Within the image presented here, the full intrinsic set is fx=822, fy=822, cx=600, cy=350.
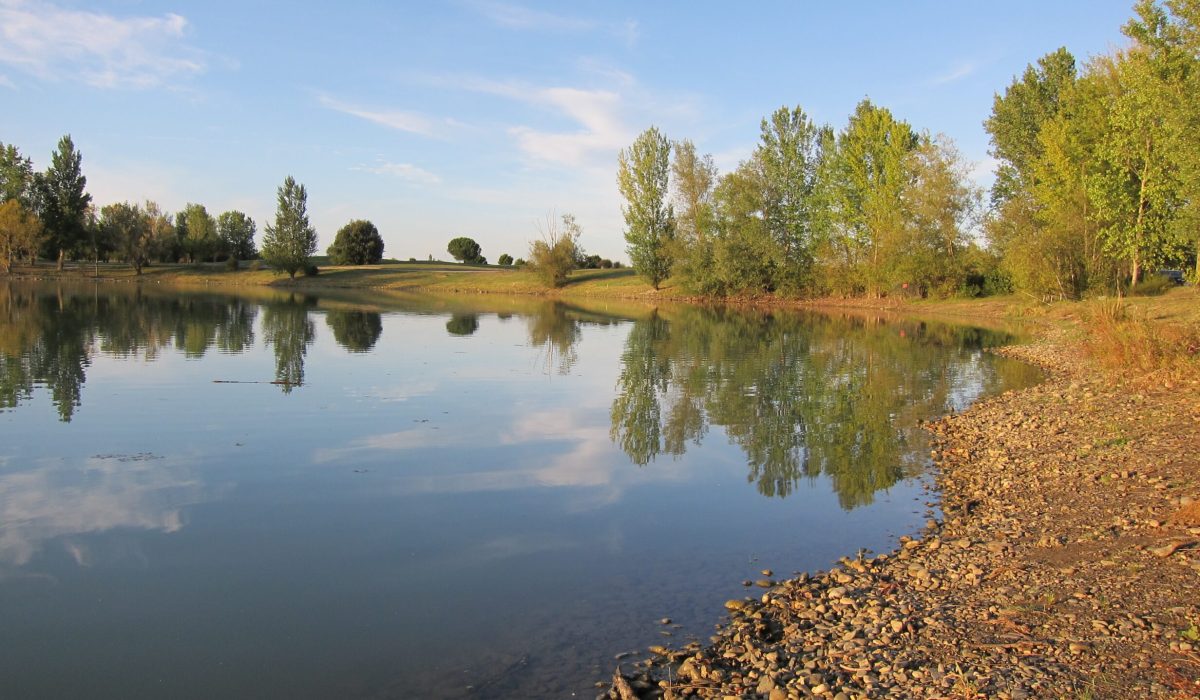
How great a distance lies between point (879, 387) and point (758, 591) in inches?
565

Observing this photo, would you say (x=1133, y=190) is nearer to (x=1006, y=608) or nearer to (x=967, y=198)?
(x=967, y=198)

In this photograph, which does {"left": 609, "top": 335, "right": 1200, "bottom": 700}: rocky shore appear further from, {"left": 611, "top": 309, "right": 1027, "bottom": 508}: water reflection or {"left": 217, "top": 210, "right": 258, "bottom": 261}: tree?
{"left": 217, "top": 210, "right": 258, "bottom": 261}: tree

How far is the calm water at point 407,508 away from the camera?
258 inches

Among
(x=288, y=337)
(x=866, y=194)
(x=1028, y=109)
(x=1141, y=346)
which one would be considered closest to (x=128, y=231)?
(x=288, y=337)

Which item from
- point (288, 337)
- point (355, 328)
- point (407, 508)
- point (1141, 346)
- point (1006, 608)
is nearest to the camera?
point (1006, 608)

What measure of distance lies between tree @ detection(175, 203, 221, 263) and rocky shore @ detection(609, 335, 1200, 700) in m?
98.5

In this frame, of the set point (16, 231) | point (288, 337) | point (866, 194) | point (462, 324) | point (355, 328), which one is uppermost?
point (866, 194)

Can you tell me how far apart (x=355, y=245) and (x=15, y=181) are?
1300 inches

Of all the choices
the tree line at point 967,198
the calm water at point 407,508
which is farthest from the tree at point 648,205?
the calm water at point 407,508

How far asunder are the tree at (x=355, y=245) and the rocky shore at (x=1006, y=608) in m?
93.5

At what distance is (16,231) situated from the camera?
7438 centimetres

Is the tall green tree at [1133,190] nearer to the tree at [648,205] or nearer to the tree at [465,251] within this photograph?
the tree at [648,205]

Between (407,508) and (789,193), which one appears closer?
(407,508)

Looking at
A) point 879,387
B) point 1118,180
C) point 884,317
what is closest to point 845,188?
point 884,317
